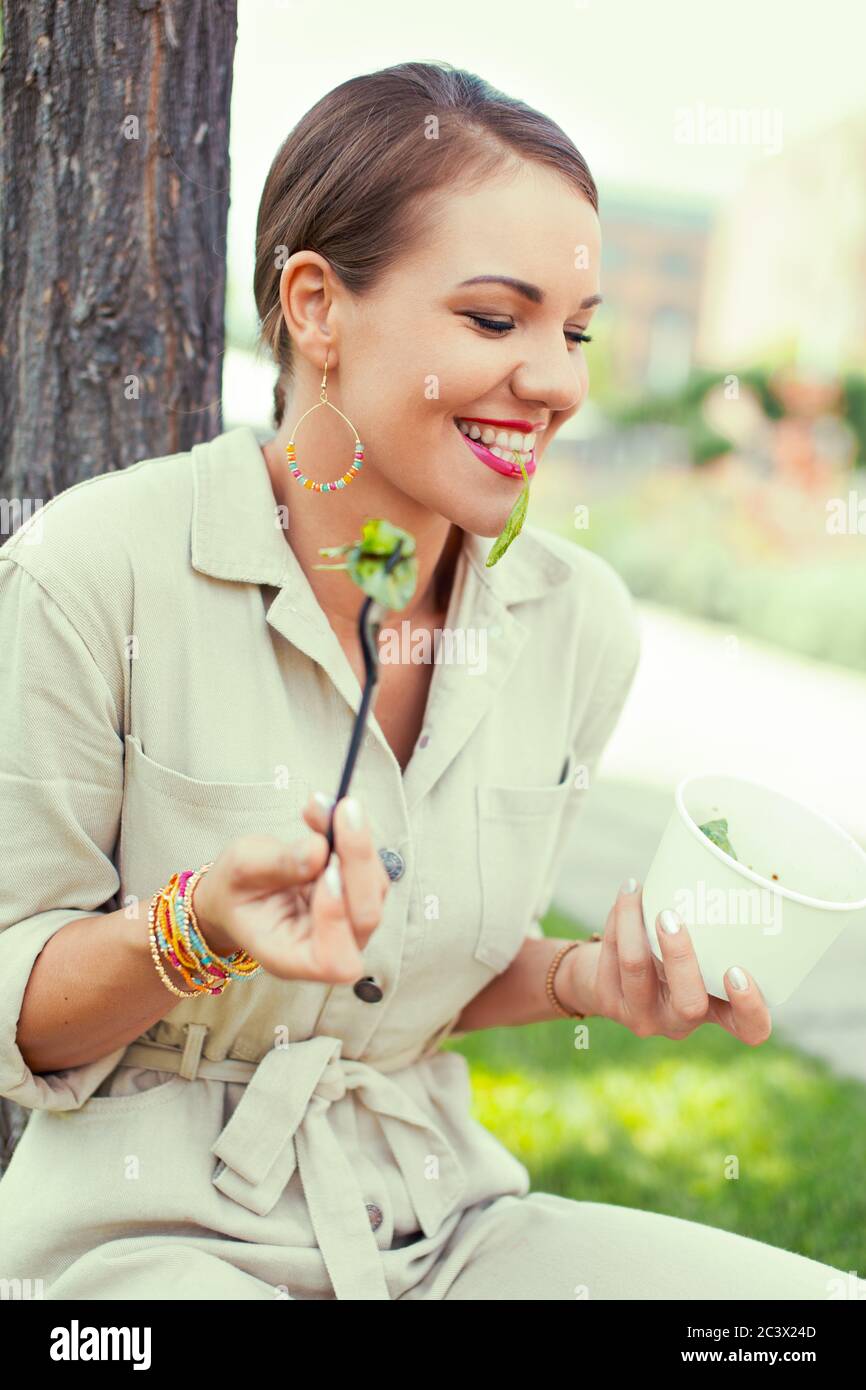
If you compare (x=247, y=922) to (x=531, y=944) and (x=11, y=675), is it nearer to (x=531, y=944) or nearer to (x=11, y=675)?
(x=11, y=675)

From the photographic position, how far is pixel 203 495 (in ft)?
6.75

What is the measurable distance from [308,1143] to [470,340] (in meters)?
1.18

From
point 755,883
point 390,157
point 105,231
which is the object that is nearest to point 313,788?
point 755,883

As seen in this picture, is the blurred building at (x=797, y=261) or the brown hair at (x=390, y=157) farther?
the blurred building at (x=797, y=261)

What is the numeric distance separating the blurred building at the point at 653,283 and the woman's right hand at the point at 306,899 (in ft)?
89.4

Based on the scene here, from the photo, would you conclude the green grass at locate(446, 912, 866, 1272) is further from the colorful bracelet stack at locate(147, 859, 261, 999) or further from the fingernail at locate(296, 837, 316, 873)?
the fingernail at locate(296, 837, 316, 873)

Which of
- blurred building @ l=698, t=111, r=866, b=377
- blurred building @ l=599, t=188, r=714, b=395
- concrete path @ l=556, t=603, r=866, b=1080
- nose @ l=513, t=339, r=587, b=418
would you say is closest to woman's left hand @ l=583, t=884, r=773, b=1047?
nose @ l=513, t=339, r=587, b=418

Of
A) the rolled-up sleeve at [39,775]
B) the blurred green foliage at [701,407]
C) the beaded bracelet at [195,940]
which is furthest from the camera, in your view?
the blurred green foliage at [701,407]

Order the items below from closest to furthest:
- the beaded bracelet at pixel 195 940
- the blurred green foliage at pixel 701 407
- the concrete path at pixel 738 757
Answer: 1. the beaded bracelet at pixel 195 940
2. the concrete path at pixel 738 757
3. the blurred green foliage at pixel 701 407

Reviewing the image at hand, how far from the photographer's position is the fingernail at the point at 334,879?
1.30 m

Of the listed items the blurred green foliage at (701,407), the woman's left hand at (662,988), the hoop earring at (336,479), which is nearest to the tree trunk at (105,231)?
the hoop earring at (336,479)

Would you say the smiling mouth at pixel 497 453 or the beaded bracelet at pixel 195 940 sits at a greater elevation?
the smiling mouth at pixel 497 453

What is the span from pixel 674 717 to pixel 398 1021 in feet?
26.3

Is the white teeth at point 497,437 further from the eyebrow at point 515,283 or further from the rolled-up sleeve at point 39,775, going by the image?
the rolled-up sleeve at point 39,775
